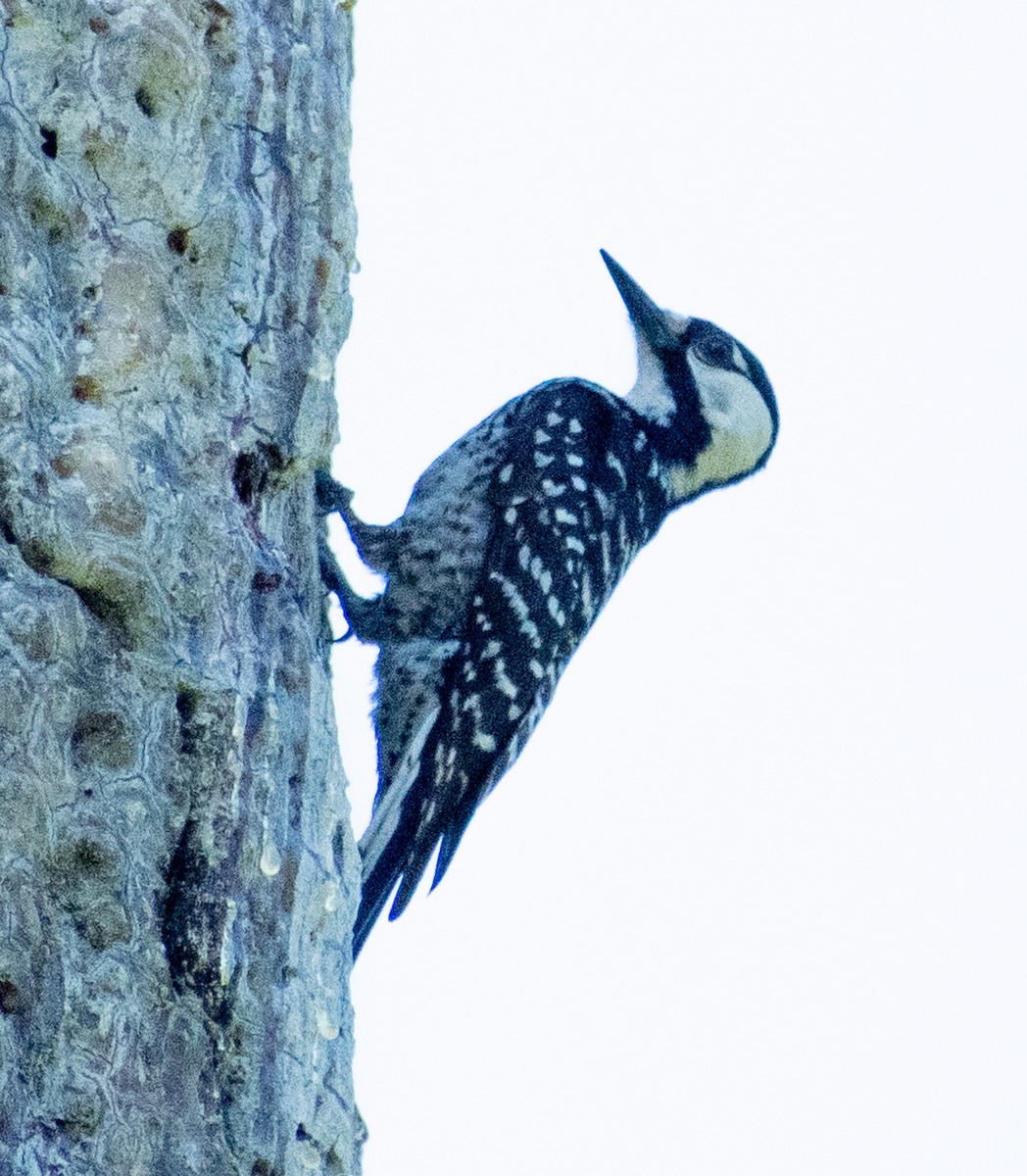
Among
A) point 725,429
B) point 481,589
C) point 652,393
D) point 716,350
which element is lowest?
point 481,589

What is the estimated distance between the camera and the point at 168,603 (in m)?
2.94

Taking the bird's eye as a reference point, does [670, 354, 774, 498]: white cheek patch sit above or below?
below

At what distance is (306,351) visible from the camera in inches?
135

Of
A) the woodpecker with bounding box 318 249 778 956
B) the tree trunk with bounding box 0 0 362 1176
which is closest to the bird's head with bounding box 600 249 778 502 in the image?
the woodpecker with bounding box 318 249 778 956

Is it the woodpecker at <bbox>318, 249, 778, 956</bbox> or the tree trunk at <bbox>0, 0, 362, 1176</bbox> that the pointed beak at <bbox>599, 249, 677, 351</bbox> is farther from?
the tree trunk at <bbox>0, 0, 362, 1176</bbox>

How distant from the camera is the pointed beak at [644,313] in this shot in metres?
6.00

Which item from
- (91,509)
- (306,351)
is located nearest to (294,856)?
(91,509)

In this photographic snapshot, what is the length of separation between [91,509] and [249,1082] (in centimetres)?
92

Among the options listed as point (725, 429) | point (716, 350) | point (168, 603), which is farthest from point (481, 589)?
point (168, 603)

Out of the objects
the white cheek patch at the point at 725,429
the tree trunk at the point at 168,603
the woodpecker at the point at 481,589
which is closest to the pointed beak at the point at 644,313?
the white cheek patch at the point at 725,429

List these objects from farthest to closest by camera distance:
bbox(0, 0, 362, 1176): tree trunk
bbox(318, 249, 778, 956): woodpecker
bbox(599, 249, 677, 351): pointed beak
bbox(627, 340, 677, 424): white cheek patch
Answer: bbox(599, 249, 677, 351): pointed beak < bbox(627, 340, 677, 424): white cheek patch < bbox(318, 249, 778, 956): woodpecker < bbox(0, 0, 362, 1176): tree trunk

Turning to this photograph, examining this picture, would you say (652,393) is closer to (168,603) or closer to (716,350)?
(716,350)

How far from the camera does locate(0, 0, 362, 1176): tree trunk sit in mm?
2566

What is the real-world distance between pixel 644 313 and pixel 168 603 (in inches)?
134
